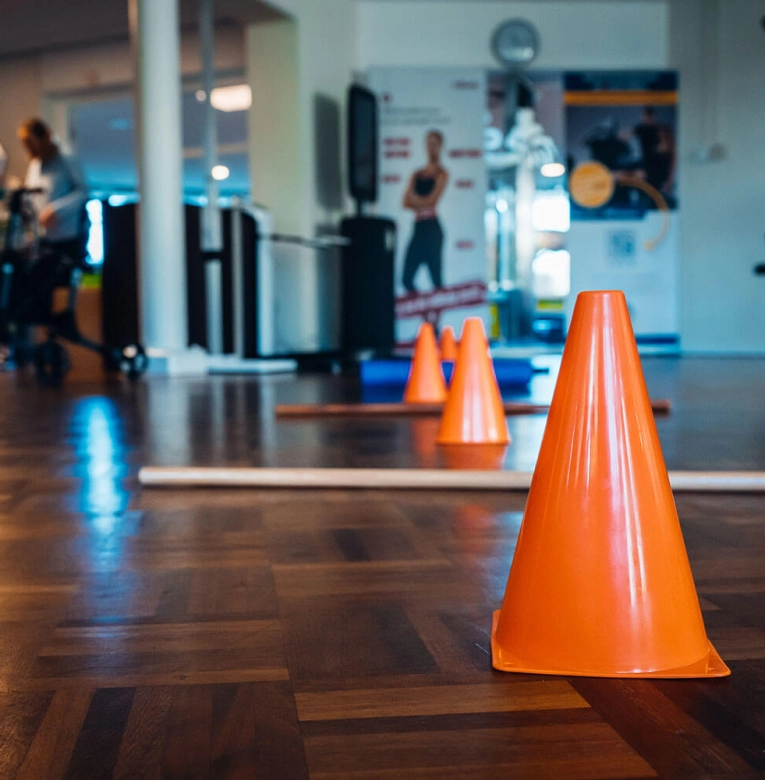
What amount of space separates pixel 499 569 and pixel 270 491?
743 mm

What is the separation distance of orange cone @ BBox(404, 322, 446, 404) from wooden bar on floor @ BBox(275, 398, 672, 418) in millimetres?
355

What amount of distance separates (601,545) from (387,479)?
104 cm

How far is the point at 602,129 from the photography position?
32.5 feet

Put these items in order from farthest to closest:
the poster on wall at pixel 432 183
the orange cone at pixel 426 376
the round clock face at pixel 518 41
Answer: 1. the round clock face at pixel 518 41
2. the poster on wall at pixel 432 183
3. the orange cone at pixel 426 376

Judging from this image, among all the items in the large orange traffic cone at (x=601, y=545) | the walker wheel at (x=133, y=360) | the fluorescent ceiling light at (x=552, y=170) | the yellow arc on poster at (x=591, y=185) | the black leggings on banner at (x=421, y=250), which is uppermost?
the fluorescent ceiling light at (x=552, y=170)

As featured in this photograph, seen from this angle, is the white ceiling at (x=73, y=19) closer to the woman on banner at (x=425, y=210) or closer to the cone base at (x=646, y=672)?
the woman on banner at (x=425, y=210)

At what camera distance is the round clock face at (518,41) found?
9.58 meters

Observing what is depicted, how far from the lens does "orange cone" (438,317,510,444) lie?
2588mm

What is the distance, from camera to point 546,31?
9.67m

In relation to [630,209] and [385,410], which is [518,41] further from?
[385,410]

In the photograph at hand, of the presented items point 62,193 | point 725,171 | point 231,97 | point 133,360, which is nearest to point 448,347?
point 133,360

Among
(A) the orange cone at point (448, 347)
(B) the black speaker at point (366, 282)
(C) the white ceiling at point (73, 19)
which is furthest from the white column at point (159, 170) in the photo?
(A) the orange cone at point (448, 347)

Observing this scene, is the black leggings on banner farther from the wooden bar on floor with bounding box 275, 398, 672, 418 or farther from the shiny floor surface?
the shiny floor surface

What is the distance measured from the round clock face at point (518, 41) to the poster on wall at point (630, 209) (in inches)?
28.1
